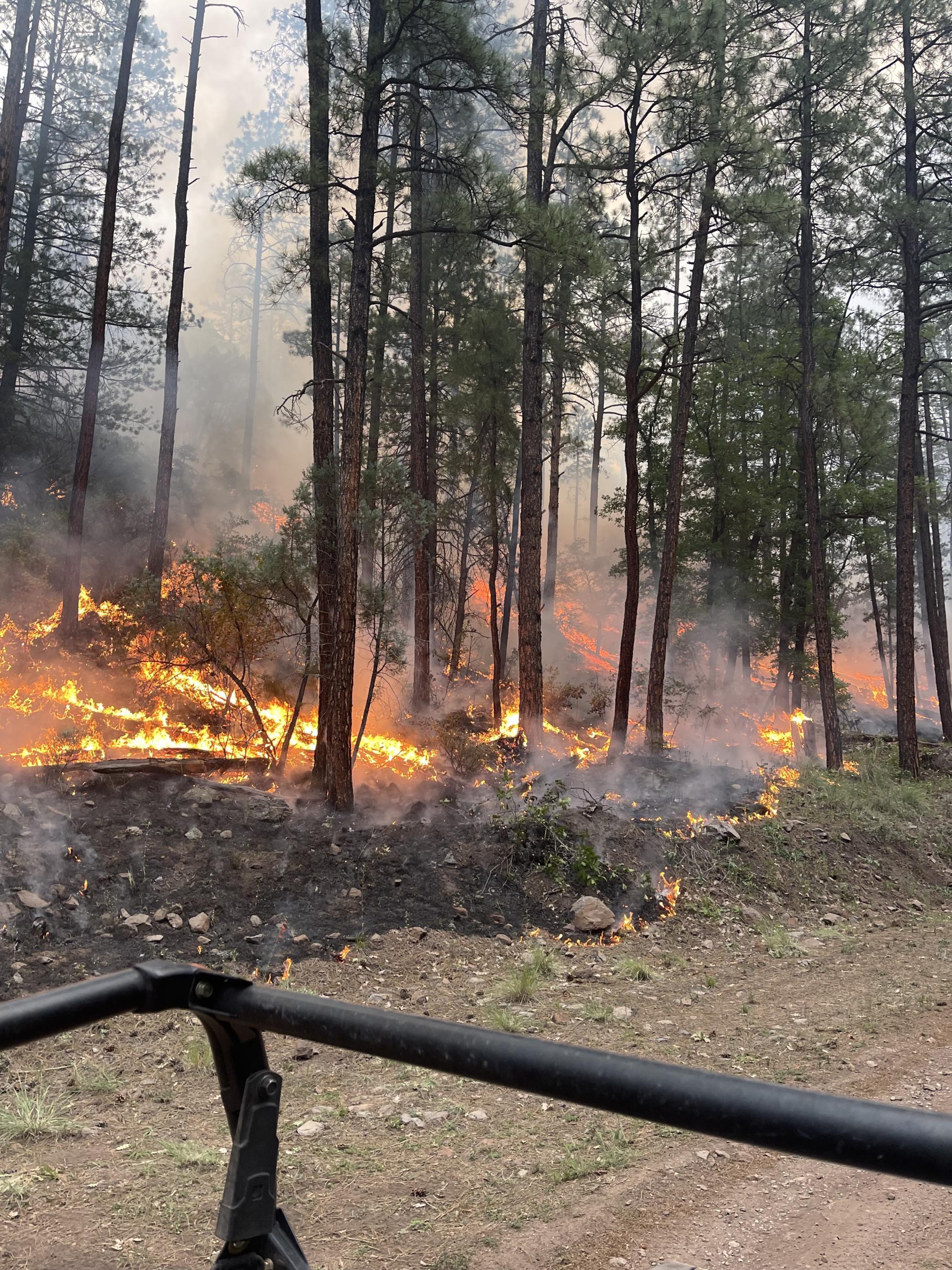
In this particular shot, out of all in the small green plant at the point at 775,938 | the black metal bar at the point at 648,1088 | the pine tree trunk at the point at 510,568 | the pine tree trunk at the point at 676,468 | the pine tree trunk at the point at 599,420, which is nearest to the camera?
the black metal bar at the point at 648,1088

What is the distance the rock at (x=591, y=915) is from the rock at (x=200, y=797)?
176 inches

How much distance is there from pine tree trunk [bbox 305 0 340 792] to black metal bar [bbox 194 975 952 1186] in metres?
9.80

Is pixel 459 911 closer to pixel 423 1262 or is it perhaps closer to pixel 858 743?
pixel 423 1262

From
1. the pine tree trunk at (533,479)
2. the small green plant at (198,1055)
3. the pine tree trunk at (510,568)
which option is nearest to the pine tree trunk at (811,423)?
the pine tree trunk at (533,479)

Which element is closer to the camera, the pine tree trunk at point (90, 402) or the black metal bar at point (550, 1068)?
the black metal bar at point (550, 1068)

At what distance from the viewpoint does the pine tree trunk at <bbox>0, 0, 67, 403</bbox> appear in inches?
837

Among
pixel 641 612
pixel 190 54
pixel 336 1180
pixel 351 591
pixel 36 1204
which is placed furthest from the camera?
pixel 641 612

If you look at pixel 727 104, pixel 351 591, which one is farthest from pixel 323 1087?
pixel 727 104

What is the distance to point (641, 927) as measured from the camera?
9117mm

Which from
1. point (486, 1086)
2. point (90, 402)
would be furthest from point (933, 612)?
point (486, 1086)

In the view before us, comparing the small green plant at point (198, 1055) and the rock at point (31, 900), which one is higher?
the rock at point (31, 900)

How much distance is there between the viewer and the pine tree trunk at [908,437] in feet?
56.6

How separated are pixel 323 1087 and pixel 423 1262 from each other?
2176mm

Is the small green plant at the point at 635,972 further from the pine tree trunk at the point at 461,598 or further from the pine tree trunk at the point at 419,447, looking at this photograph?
the pine tree trunk at the point at 461,598
